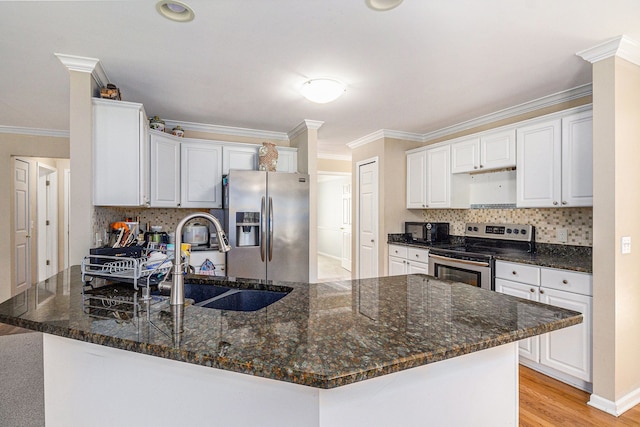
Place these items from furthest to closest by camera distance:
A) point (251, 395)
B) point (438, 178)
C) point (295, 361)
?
point (438, 178)
point (251, 395)
point (295, 361)

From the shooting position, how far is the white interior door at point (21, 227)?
4.34 meters

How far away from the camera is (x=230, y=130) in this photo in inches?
162

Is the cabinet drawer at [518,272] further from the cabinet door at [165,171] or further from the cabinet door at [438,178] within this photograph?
the cabinet door at [165,171]

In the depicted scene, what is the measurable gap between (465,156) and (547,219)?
39.2 inches

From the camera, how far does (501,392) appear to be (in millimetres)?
1203

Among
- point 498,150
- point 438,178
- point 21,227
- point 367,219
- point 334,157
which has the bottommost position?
point 21,227

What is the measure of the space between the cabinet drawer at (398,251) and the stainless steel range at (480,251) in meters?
0.49

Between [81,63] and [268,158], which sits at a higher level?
[81,63]

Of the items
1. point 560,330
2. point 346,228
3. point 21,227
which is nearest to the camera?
point 560,330

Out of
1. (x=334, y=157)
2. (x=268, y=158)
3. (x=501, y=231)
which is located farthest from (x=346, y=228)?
(x=501, y=231)

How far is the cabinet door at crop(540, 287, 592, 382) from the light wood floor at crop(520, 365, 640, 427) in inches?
5.4

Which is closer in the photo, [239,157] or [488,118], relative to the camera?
[488,118]

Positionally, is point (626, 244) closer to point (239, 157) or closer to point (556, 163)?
point (556, 163)

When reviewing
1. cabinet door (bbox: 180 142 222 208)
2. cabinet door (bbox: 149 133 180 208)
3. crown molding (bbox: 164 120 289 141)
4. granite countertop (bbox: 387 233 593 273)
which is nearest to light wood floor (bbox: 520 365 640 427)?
granite countertop (bbox: 387 233 593 273)
